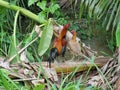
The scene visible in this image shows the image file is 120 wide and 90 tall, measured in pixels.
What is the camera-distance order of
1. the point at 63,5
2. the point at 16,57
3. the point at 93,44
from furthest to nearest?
the point at 63,5 < the point at 93,44 < the point at 16,57

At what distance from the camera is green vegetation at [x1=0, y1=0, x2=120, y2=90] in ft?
9.56

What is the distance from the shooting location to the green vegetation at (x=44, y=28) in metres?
2.91

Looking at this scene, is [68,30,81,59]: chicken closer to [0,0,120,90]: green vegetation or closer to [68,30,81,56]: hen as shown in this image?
[68,30,81,56]: hen

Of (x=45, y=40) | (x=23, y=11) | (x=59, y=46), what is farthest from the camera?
(x=23, y=11)

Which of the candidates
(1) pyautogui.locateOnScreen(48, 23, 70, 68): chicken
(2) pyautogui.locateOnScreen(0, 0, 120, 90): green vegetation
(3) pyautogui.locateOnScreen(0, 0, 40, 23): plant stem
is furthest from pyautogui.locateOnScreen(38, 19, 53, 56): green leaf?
(3) pyautogui.locateOnScreen(0, 0, 40, 23): plant stem

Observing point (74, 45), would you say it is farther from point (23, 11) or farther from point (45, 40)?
point (23, 11)

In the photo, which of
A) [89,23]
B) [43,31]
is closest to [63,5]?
[89,23]

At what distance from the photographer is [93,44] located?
4.28 m

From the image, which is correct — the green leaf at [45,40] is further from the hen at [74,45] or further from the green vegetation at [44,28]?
the hen at [74,45]

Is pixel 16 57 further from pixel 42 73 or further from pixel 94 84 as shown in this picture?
pixel 94 84

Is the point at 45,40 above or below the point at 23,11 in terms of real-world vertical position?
below

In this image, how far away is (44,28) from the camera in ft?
11.5

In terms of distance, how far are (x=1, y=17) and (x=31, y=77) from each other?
1.51 meters

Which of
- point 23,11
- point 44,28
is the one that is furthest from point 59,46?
point 23,11
